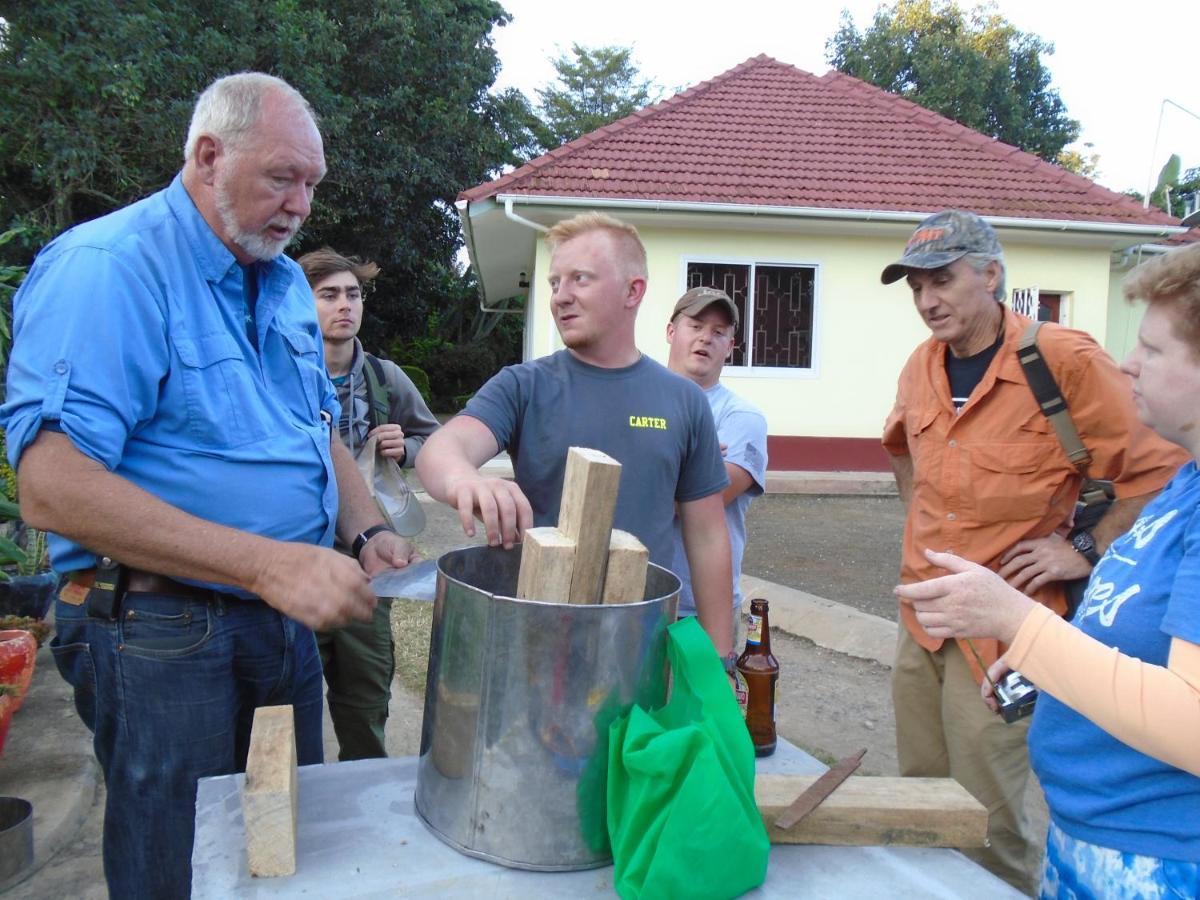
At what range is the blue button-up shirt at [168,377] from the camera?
59.3 inches

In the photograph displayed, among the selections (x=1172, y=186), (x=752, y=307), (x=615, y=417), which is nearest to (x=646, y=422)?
(x=615, y=417)

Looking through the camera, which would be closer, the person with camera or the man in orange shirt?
the person with camera

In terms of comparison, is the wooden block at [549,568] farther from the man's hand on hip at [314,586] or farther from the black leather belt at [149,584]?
the black leather belt at [149,584]

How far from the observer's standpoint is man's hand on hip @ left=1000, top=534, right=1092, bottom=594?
89.7 inches

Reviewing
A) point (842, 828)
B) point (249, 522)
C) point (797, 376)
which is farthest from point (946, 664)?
point (797, 376)

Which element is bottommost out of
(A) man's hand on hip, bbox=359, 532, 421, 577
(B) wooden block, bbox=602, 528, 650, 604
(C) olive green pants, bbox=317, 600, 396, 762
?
(C) olive green pants, bbox=317, 600, 396, 762

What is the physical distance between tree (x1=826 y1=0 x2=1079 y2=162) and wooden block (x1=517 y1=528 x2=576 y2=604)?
3084 centimetres

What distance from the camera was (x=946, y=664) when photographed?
2.49 m

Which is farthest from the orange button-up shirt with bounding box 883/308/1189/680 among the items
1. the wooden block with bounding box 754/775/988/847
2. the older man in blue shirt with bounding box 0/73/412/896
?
the older man in blue shirt with bounding box 0/73/412/896

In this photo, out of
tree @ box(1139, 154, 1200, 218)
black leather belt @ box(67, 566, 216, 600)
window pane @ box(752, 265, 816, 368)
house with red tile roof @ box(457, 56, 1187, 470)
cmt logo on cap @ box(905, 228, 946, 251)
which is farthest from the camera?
tree @ box(1139, 154, 1200, 218)

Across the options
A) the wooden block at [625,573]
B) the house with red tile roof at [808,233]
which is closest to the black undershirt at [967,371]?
the wooden block at [625,573]

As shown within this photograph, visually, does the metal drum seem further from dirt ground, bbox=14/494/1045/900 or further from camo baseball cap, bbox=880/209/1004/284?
dirt ground, bbox=14/494/1045/900

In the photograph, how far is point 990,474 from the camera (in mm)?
2381

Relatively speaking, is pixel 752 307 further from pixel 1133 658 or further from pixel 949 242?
pixel 1133 658
